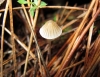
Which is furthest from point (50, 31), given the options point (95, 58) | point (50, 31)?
point (95, 58)

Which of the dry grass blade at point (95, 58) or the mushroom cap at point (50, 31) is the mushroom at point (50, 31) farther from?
the dry grass blade at point (95, 58)

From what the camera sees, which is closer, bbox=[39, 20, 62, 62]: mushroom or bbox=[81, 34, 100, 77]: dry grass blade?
bbox=[81, 34, 100, 77]: dry grass blade

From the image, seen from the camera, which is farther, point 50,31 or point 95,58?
point 50,31

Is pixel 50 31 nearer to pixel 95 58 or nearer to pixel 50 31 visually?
pixel 50 31

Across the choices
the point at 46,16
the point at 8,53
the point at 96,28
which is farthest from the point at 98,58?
the point at 46,16

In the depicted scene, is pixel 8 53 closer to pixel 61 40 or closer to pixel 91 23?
pixel 61 40

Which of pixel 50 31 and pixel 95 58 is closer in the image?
pixel 95 58

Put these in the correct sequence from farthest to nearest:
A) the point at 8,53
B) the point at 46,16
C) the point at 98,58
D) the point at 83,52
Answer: the point at 46,16 → the point at 8,53 → the point at 83,52 → the point at 98,58

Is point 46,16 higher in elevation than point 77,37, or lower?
lower

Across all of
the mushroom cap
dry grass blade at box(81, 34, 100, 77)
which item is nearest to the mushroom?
the mushroom cap

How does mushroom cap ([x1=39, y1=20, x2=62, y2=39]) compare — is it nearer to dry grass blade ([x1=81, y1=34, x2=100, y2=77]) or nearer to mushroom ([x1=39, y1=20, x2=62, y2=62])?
mushroom ([x1=39, y1=20, x2=62, y2=62])

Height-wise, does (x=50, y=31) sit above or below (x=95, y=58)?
above
